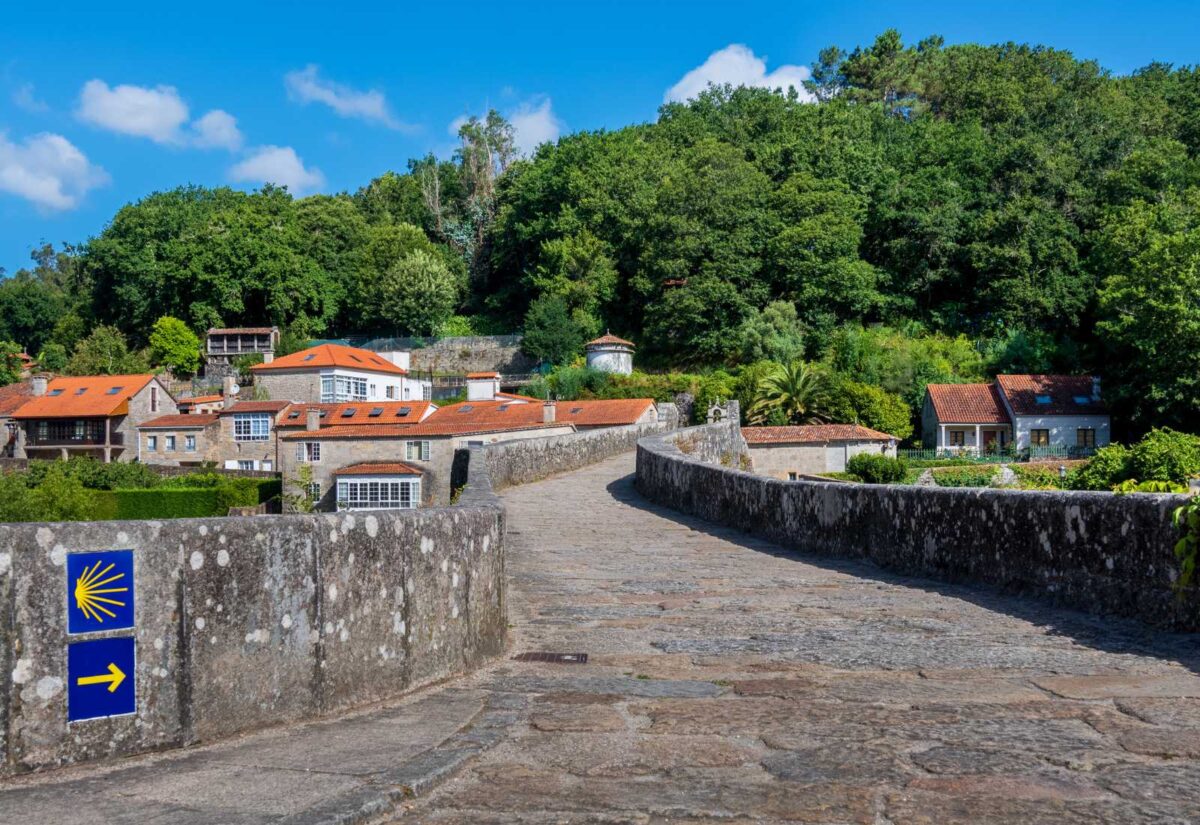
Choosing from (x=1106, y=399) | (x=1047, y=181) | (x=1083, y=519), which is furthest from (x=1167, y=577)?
(x=1047, y=181)

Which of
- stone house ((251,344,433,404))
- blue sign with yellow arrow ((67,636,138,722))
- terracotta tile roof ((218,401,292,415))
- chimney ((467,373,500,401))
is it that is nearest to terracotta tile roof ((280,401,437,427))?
terracotta tile roof ((218,401,292,415))

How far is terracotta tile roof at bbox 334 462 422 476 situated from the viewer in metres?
47.5

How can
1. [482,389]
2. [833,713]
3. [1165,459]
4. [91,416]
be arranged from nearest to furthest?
1. [833,713]
2. [1165,459]
3. [482,389]
4. [91,416]

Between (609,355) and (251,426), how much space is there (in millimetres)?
22090

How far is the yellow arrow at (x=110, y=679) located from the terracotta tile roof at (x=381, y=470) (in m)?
44.3

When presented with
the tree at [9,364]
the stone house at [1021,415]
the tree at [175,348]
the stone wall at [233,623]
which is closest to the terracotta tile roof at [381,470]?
the stone house at [1021,415]

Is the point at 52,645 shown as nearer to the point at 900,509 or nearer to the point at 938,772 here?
the point at 938,772

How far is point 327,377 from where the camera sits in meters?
69.0

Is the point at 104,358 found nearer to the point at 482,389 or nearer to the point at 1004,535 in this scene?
the point at 482,389

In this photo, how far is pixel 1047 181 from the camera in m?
66.8

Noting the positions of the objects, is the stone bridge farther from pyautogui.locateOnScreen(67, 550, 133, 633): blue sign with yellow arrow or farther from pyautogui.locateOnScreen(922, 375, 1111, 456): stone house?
pyautogui.locateOnScreen(922, 375, 1111, 456): stone house

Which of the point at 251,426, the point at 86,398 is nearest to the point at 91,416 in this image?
the point at 86,398

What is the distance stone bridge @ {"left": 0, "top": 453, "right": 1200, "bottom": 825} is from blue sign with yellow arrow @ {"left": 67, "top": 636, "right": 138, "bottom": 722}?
0.66 ft

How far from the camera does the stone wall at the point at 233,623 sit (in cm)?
345
